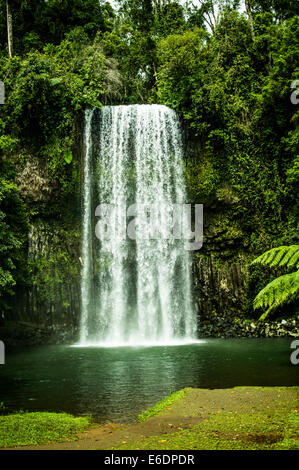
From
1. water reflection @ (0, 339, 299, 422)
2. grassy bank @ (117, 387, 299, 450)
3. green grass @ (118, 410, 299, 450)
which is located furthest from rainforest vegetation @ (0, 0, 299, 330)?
green grass @ (118, 410, 299, 450)

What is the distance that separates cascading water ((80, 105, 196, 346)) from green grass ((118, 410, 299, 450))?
38.0 ft

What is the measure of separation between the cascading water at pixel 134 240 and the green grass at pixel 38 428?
11109 millimetres

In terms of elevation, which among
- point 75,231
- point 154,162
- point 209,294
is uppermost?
point 154,162

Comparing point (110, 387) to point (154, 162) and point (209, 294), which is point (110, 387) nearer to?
point (209, 294)

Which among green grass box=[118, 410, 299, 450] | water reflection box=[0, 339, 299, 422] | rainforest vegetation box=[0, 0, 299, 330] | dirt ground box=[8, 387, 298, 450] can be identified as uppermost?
rainforest vegetation box=[0, 0, 299, 330]

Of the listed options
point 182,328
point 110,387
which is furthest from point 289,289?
point 182,328

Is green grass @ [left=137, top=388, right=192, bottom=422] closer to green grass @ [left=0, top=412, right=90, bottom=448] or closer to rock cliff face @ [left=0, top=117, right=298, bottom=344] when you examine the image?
green grass @ [left=0, top=412, right=90, bottom=448]

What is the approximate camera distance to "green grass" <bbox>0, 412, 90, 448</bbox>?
495 centimetres

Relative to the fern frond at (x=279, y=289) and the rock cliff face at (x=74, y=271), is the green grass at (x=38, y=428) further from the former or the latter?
the rock cliff face at (x=74, y=271)

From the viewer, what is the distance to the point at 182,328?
18.1 m

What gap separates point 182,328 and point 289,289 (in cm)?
1162

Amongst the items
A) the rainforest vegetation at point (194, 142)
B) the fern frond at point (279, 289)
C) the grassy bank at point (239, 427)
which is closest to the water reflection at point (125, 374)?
the grassy bank at point (239, 427)

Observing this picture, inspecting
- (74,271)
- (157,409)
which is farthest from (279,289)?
(74,271)
